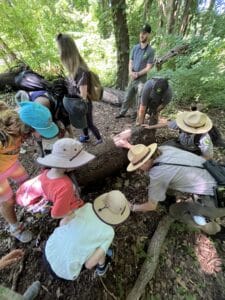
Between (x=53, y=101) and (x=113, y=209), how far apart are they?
1743 mm

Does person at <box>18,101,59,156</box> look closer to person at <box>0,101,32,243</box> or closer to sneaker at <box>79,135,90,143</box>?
person at <box>0,101,32,243</box>

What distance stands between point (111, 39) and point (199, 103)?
671cm

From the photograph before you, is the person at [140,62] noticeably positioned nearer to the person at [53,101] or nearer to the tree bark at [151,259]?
the person at [53,101]

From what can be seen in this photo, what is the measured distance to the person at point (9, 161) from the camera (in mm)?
2385

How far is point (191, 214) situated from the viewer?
298cm

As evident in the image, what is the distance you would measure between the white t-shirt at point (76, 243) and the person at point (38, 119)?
1134 millimetres

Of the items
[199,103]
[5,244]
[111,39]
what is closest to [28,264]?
[5,244]

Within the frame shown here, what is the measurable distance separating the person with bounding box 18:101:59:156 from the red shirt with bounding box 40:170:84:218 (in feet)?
2.49

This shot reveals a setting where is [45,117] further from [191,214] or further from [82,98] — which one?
[191,214]

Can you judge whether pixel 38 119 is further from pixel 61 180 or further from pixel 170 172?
pixel 170 172

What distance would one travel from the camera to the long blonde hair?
310 centimetres

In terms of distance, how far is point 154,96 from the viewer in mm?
3758

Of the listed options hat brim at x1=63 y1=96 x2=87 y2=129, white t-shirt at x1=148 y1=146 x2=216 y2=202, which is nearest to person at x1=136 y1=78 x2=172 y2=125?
hat brim at x1=63 y1=96 x2=87 y2=129

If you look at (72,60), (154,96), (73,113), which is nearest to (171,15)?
(154,96)
